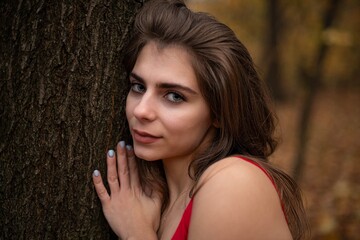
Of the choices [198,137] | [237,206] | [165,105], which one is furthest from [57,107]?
[237,206]

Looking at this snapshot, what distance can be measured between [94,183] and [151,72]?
27.1 inches

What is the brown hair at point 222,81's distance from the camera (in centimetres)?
206

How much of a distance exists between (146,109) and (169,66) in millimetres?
240

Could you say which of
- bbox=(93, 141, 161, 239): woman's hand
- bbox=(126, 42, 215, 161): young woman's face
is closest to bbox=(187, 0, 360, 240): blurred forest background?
bbox=(126, 42, 215, 161): young woman's face

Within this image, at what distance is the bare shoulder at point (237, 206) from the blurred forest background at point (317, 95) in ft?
2.44

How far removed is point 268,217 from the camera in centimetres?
195

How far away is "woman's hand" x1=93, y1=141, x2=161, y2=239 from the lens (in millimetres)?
2279

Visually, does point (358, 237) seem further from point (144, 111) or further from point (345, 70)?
point (345, 70)

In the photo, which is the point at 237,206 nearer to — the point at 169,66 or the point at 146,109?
the point at 146,109

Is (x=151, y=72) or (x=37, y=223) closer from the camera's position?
(x=151, y=72)

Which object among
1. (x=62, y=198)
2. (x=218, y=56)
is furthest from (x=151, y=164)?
(x=218, y=56)

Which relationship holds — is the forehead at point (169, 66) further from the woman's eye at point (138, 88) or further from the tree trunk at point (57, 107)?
the tree trunk at point (57, 107)

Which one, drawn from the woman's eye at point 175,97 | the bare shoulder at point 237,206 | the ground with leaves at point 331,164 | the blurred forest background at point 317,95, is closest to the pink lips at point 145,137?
the woman's eye at point 175,97

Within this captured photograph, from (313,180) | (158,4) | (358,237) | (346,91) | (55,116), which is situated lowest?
(346,91)
